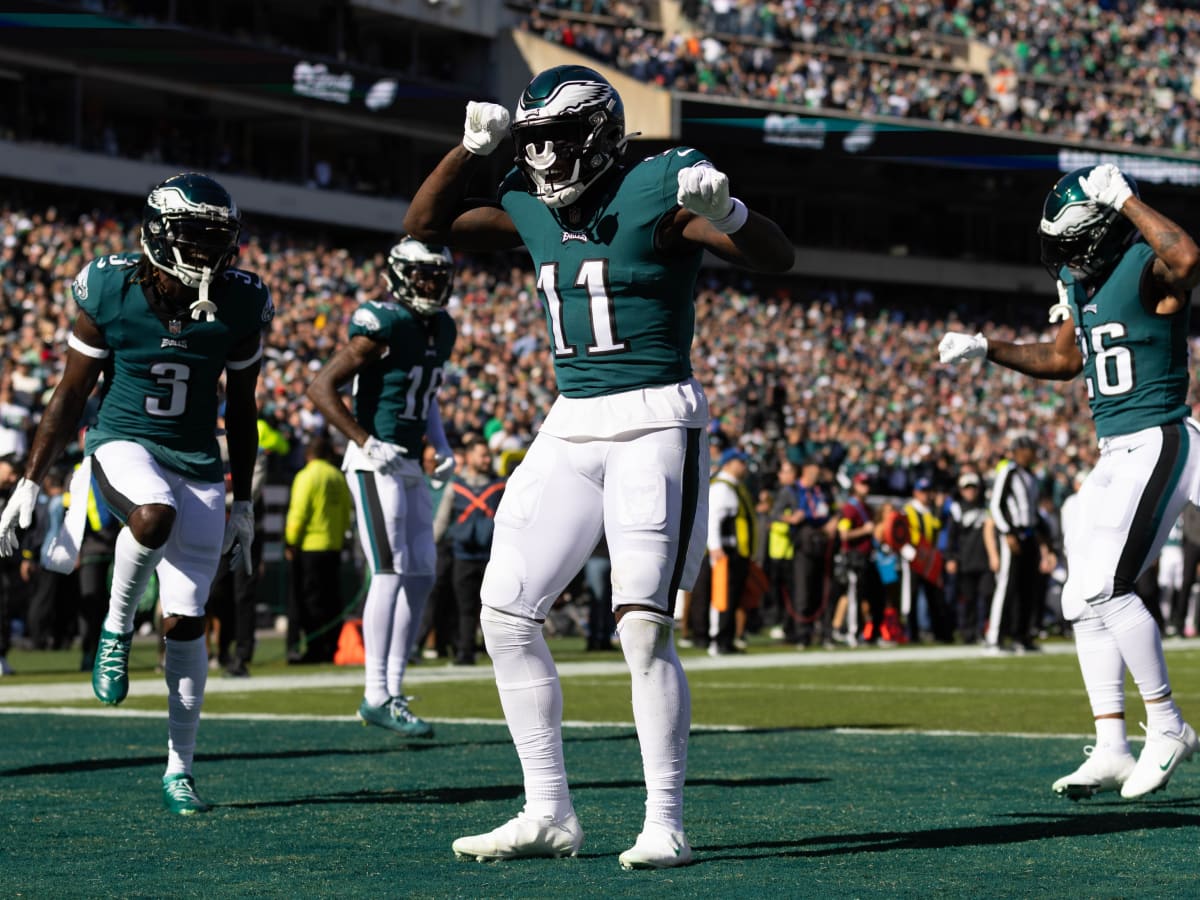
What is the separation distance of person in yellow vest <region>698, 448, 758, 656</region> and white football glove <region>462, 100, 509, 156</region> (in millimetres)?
11751

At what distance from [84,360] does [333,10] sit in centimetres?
3727

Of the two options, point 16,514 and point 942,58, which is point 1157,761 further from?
point 942,58

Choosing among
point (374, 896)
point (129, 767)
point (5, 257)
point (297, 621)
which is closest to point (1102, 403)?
point (374, 896)

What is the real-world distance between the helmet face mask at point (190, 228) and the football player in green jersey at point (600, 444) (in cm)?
144

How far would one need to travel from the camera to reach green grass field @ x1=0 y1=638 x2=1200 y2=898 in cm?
490

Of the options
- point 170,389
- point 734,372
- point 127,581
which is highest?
point 734,372

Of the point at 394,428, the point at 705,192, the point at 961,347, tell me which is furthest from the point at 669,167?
the point at 394,428

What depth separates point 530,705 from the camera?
5332 mm

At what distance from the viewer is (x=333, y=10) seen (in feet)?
139

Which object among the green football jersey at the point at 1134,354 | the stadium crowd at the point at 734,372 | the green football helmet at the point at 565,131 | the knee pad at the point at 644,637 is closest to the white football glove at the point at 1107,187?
the green football jersey at the point at 1134,354

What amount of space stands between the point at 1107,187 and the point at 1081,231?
0.79 feet

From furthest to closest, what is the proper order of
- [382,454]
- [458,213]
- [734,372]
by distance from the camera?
1. [734,372]
2. [382,454]
3. [458,213]

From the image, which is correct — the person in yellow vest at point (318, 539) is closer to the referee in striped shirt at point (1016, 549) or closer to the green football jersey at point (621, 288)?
the referee in striped shirt at point (1016, 549)

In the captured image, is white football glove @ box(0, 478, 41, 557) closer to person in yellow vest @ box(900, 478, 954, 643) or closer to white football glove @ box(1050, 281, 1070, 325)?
white football glove @ box(1050, 281, 1070, 325)
